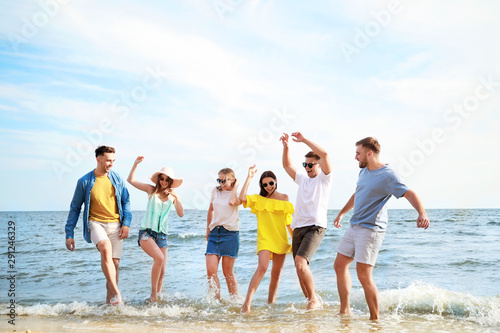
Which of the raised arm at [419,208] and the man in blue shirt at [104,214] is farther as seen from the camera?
the man in blue shirt at [104,214]

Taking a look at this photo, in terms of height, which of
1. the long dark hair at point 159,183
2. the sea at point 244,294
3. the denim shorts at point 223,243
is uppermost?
the long dark hair at point 159,183

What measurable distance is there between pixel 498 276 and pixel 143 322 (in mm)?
7809

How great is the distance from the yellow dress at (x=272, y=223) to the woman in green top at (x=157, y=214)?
4.45ft

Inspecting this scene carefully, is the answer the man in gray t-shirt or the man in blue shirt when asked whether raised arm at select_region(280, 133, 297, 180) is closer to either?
the man in gray t-shirt

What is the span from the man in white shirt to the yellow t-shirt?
2.53 metres

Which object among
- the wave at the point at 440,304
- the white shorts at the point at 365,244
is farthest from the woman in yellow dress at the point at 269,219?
the wave at the point at 440,304

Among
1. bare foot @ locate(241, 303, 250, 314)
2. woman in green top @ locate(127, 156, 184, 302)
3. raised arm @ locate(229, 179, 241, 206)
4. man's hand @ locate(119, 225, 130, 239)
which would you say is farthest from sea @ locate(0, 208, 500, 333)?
raised arm @ locate(229, 179, 241, 206)

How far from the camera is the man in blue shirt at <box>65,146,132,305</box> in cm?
604

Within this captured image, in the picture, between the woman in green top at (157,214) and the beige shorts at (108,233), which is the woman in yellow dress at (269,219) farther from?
the beige shorts at (108,233)

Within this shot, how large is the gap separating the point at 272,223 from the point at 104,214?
2.35m

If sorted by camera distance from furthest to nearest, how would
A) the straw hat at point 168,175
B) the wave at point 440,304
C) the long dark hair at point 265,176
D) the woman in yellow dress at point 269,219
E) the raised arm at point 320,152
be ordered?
1. the straw hat at point 168,175
2. the wave at point 440,304
3. the long dark hair at point 265,176
4. the woman in yellow dress at point 269,219
5. the raised arm at point 320,152

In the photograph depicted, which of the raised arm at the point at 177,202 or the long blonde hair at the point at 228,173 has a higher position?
the long blonde hair at the point at 228,173

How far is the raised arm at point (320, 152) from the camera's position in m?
5.41

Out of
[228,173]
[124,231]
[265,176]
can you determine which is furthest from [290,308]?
[124,231]
